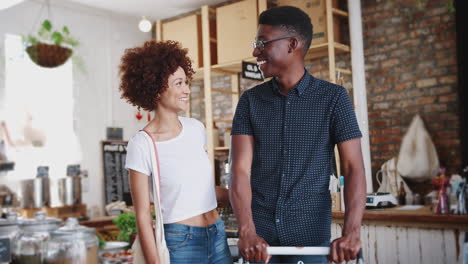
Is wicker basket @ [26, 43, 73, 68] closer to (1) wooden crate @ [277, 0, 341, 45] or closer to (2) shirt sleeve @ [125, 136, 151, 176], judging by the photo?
(1) wooden crate @ [277, 0, 341, 45]

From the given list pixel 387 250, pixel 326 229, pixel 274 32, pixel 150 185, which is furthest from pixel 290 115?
pixel 387 250

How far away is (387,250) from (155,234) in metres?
1.88

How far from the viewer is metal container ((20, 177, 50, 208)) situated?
6289 mm

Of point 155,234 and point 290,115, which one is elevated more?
point 290,115

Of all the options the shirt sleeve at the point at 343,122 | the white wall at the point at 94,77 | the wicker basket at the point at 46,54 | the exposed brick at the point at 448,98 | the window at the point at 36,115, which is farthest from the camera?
the white wall at the point at 94,77

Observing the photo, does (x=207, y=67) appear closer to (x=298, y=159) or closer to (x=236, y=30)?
(x=236, y=30)

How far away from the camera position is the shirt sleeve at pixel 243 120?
176 centimetres

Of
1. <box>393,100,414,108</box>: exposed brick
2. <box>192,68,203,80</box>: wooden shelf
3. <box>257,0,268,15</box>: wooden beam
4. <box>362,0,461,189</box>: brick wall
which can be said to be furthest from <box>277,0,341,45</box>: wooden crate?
<box>192,68,203,80</box>: wooden shelf

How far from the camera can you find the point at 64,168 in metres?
6.86

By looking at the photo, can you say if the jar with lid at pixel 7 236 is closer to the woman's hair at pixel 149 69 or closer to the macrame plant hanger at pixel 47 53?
the woman's hair at pixel 149 69

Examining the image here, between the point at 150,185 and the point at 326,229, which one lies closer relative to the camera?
the point at 326,229

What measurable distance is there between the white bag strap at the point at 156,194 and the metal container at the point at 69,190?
5082 millimetres

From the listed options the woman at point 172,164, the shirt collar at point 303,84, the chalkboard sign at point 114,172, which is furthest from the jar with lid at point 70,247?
the chalkboard sign at point 114,172

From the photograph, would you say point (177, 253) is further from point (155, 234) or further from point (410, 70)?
point (410, 70)
